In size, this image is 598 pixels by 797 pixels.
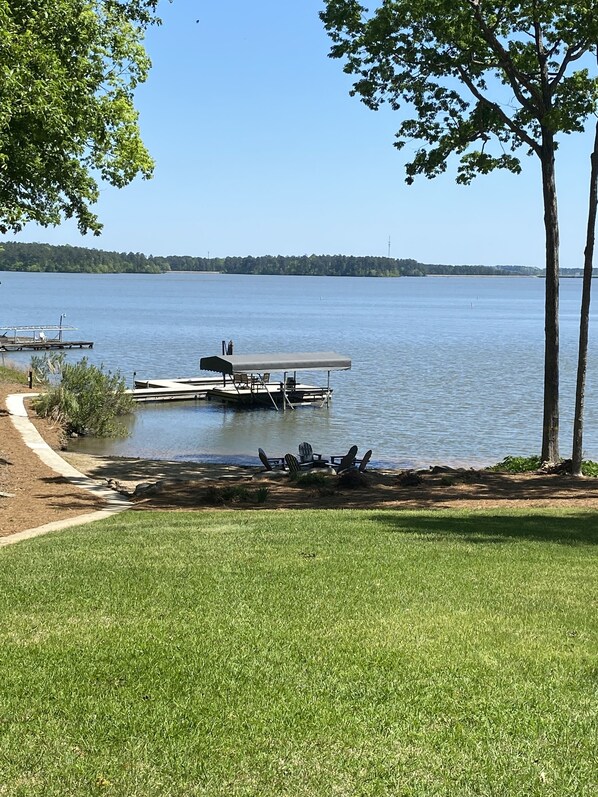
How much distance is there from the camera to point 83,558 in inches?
423

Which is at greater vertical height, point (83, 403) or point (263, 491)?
point (263, 491)

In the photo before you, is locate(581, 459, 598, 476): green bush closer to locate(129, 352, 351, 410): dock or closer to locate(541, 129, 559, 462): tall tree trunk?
locate(541, 129, 559, 462): tall tree trunk

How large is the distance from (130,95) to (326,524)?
32.5 ft

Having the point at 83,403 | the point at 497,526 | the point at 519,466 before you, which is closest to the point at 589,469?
the point at 519,466

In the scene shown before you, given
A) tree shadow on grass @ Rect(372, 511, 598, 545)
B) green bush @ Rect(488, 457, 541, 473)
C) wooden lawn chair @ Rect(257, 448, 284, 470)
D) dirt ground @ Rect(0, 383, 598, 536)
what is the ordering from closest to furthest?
tree shadow on grass @ Rect(372, 511, 598, 545), dirt ground @ Rect(0, 383, 598, 536), green bush @ Rect(488, 457, 541, 473), wooden lawn chair @ Rect(257, 448, 284, 470)

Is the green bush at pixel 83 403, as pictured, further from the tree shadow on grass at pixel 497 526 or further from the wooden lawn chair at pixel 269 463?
the tree shadow on grass at pixel 497 526

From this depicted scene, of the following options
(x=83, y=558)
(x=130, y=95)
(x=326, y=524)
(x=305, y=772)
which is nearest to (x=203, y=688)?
(x=305, y=772)

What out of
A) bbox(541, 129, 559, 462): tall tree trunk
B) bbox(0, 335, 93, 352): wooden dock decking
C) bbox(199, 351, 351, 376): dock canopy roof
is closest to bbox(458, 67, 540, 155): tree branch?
bbox(541, 129, 559, 462): tall tree trunk

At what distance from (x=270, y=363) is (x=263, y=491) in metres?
28.1

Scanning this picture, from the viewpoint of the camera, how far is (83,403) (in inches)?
1335

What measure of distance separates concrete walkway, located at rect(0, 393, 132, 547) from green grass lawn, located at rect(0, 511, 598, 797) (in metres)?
2.58

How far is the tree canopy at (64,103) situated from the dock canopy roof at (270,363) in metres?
22.2

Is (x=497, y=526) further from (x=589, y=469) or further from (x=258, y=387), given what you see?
(x=258, y=387)

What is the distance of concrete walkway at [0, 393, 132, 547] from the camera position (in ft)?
45.7
